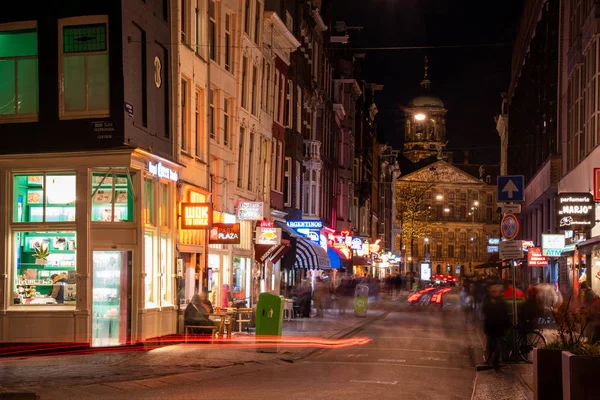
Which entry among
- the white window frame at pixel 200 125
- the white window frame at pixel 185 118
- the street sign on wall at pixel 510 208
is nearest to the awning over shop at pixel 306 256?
the white window frame at pixel 200 125

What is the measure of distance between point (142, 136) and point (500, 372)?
10104mm

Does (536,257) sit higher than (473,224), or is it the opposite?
(473,224)

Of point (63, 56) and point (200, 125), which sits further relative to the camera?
point (200, 125)

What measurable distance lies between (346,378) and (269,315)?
502 centimetres

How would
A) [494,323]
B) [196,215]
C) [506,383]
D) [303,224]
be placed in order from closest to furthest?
[506,383] < [494,323] < [196,215] < [303,224]

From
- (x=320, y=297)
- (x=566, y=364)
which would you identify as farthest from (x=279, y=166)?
(x=566, y=364)

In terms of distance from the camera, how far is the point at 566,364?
1166 centimetres

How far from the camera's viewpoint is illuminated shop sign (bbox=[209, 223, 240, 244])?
2797cm

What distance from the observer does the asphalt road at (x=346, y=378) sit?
1540 centimetres

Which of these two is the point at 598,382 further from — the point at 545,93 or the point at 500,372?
the point at 545,93

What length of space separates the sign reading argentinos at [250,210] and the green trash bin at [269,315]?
376 inches

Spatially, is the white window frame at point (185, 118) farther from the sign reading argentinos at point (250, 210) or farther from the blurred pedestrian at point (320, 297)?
the blurred pedestrian at point (320, 297)

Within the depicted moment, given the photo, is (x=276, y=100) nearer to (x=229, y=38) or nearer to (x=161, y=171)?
(x=229, y=38)

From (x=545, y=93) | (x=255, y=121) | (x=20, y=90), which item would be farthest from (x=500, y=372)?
(x=545, y=93)
